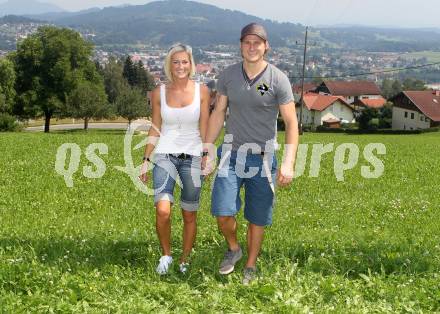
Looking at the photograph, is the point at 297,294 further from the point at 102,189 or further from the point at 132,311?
the point at 102,189

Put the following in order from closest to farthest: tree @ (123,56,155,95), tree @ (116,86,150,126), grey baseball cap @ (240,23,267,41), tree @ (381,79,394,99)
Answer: grey baseball cap @ (240,23,267,41), tree @ (116,86,150,126), tree @ (123,56,155,95), tree @ (381,79,394,99)

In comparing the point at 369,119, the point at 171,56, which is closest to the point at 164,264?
the point at 171,56

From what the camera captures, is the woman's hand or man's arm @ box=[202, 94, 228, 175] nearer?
man's arm @ box=[202, 94, 228, 175]

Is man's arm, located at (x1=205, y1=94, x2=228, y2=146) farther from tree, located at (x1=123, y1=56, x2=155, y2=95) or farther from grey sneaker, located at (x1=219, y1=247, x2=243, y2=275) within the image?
tree, located at (x1=123, y1=56, x2=155, y2=95)

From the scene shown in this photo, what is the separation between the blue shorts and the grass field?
2.70ft

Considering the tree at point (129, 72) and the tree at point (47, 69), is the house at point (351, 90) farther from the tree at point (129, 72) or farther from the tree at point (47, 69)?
the tree at point (47, 69)

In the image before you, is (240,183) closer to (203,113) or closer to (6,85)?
(203,113)

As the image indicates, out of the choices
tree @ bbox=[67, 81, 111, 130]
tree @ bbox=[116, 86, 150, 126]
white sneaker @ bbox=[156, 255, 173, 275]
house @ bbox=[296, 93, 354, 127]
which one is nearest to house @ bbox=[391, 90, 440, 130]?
house @ bbox=[296, 93, 354, 127]

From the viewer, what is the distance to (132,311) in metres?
5.71

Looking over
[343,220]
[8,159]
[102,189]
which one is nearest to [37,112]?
[8,159]

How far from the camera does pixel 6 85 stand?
59750mm

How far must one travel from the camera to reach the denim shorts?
22.7ft

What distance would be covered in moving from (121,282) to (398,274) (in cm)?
343

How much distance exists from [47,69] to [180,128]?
59.7m
